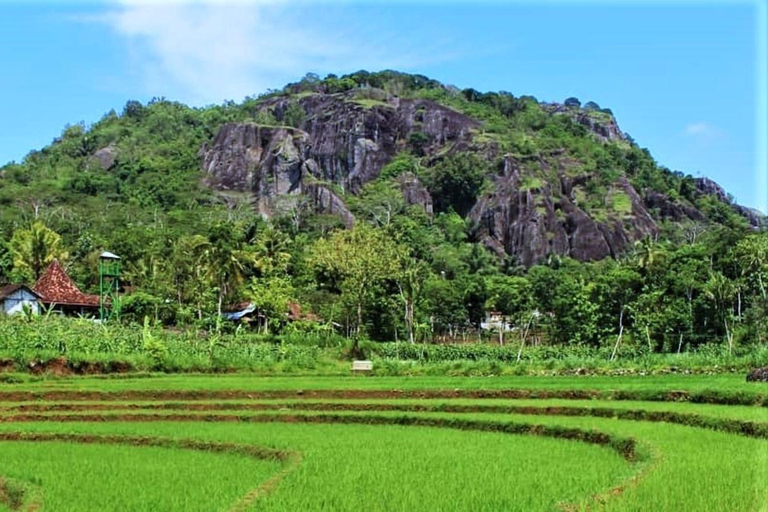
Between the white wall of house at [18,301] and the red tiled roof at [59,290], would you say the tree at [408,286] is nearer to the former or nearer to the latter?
the red tiled roof at [59,290]

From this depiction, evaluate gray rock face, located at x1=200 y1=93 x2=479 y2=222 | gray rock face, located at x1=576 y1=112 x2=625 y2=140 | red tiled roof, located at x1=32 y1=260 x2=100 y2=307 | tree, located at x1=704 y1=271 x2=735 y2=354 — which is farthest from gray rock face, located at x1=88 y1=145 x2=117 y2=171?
tree, located at x1=704 y1=271 x2=735 y2=354

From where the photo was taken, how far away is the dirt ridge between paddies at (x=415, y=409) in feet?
52.2

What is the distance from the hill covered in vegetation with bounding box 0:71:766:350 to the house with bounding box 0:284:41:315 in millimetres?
6094

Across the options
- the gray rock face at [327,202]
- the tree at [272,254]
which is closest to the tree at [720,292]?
the tree at [272,254]

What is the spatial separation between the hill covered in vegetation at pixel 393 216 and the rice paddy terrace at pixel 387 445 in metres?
25.7

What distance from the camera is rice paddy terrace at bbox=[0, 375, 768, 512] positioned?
965cm

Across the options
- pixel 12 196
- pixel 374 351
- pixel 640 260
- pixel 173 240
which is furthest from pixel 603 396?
→ pixel 12 196

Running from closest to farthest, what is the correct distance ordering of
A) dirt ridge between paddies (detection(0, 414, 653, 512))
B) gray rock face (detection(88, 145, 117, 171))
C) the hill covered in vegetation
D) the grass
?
1. the grass
2. dirt ridge between paddies (detection(0, 414, 653, 512))
3. the hill covered in vegetation
4. gray rock face (detection(88, 145, 117, 171))

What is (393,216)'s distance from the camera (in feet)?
381

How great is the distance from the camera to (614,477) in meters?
10.5

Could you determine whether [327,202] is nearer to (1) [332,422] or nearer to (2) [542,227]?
(2) [542,227]

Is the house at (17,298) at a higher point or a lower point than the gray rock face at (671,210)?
lower

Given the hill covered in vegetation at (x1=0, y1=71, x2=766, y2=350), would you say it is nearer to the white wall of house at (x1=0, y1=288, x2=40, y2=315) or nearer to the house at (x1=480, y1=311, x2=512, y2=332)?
the house at (x1=480, y1=311, x2=512, y2=332)

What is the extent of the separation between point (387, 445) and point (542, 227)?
10528cm
